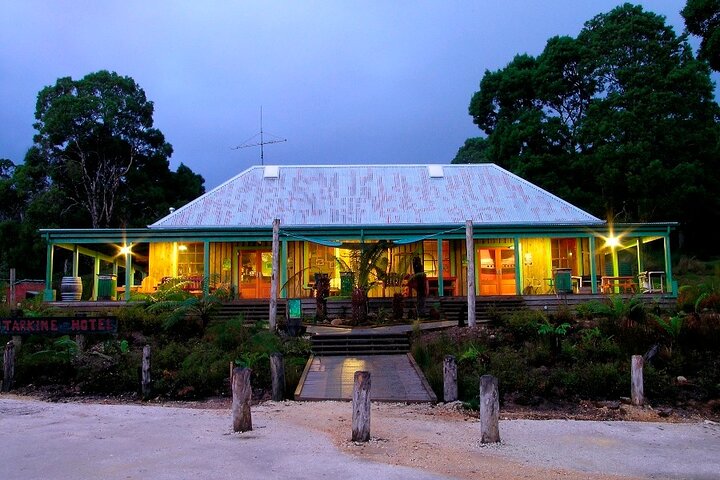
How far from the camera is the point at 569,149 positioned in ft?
105

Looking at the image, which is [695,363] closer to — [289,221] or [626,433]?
[626,433]

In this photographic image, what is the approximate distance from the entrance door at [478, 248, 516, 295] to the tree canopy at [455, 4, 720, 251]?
5.81 m

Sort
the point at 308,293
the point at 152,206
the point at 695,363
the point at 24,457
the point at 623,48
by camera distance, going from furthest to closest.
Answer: the point at 152,206 → the point at 623,48 → the point at 308,293 → the point at 695,363 → the point at 24,457

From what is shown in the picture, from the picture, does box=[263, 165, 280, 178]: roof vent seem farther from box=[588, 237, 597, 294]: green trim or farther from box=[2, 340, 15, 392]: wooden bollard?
box=[2, 340, 15, 392]: wooden bollard

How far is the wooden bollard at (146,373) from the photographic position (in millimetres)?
11000

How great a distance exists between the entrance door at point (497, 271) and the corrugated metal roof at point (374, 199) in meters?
1.11

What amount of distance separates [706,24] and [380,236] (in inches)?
598

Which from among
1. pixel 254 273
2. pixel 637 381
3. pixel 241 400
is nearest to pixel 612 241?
pixel 637 381

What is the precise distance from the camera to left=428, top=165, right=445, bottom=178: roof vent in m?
24.5

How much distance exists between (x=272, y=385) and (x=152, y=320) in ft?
17.7

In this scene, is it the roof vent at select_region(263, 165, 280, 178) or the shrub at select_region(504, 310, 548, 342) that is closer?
the shrub at select_region(504, 310, 548, 342)

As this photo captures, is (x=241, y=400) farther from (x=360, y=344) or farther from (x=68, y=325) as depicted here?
(x=68, y=325)

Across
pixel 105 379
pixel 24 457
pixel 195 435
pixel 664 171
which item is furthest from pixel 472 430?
pixel 664 171

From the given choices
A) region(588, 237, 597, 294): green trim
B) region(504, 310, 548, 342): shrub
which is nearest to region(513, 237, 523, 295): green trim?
region(588, 237, 597, 294): green trim
